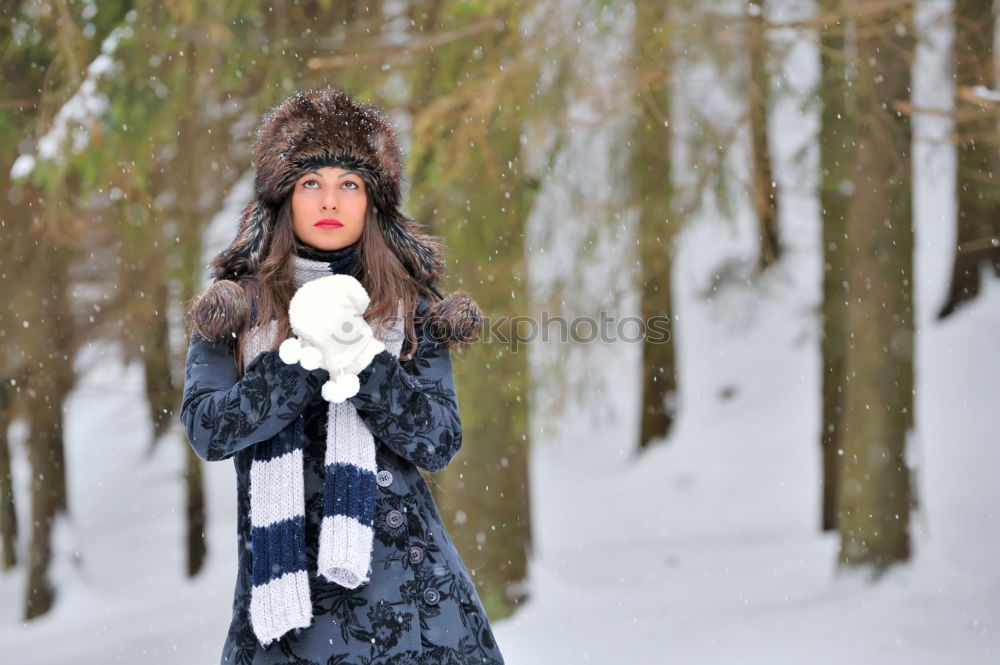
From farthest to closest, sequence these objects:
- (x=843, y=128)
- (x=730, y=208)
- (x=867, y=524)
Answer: (x=730, y=208) → (x=843, y=128) → (x=867, y=524)

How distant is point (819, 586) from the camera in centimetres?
739

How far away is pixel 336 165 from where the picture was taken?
2742 mm

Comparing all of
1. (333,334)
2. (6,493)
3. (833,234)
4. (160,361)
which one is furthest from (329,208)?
(6,493)

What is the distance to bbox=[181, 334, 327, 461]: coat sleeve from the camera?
7.86 feet

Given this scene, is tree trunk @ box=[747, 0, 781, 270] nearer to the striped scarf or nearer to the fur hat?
the fur hat

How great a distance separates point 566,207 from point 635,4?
6.92 feet

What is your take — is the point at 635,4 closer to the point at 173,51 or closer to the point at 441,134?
the point at 441,134

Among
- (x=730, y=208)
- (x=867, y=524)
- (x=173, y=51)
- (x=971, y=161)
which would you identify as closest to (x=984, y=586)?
(x=867, y=524)

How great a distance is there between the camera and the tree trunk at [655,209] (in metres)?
6.49

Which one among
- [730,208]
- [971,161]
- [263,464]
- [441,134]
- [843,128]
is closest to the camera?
[263,464]

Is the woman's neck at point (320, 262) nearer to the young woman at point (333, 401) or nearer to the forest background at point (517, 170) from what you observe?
the young woman at point (333, 401)

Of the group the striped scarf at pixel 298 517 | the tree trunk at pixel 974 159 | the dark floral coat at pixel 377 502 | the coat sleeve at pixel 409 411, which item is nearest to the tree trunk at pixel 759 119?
the tree trunk at pixel 974 159

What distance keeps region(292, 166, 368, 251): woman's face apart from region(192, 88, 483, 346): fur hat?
3cm

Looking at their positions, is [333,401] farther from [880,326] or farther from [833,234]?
[833,234]
